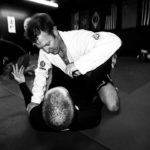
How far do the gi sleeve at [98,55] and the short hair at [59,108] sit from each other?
354 mm

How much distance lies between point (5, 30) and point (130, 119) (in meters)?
8.39

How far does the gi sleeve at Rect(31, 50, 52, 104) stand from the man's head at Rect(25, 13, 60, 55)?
0.34m

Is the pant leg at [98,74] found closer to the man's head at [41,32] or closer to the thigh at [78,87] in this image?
the thigh at [78,87]

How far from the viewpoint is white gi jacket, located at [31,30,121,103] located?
1178mm

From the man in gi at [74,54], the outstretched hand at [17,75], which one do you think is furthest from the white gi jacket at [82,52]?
the outstretched hand at [17,75]

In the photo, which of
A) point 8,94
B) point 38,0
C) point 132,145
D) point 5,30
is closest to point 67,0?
point 38,0

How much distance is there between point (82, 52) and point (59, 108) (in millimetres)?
796

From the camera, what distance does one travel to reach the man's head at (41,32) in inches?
44.4

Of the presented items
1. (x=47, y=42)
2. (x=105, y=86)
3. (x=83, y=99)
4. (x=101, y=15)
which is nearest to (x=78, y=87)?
(x=83, y=99)

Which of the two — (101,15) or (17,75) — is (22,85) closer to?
(17,75)

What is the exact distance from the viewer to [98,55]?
1.18 meters

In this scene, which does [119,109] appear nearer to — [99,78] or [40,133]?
[99,78]

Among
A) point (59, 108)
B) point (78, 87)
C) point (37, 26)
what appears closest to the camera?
point (59, 108)

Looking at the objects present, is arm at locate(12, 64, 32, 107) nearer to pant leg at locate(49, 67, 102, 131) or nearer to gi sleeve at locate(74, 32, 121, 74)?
pant leg at locate(49, 67, 102, 131)
